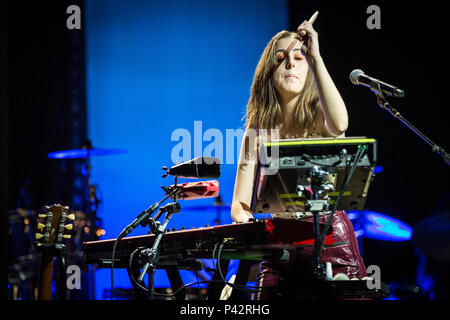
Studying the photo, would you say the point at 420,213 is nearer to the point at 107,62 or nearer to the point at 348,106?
the point at 348,106

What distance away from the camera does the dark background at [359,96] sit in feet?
14.8

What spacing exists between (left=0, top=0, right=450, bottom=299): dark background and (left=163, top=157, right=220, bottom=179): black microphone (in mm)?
2752

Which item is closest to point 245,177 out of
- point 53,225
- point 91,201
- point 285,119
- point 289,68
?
point 285,119

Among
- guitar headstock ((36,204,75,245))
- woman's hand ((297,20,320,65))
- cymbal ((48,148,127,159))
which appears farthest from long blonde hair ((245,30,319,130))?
cymbal ((48,148,127,159))

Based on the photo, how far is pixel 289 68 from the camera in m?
2.53

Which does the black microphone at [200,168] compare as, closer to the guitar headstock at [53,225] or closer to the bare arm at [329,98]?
the bare arm at [329,98]

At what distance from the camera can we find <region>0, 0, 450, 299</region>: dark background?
451cm

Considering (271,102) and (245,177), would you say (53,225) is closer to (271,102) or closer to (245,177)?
(245,177)

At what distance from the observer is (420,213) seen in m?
4.79

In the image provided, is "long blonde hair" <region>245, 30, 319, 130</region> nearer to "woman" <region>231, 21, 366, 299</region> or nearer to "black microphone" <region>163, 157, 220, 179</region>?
"woman" <region>231, 21, 366, 299</region>

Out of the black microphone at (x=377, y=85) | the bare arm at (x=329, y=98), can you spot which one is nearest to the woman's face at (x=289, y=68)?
the black microphone at (x=377, y=85)

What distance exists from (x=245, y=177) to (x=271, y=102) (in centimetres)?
46
